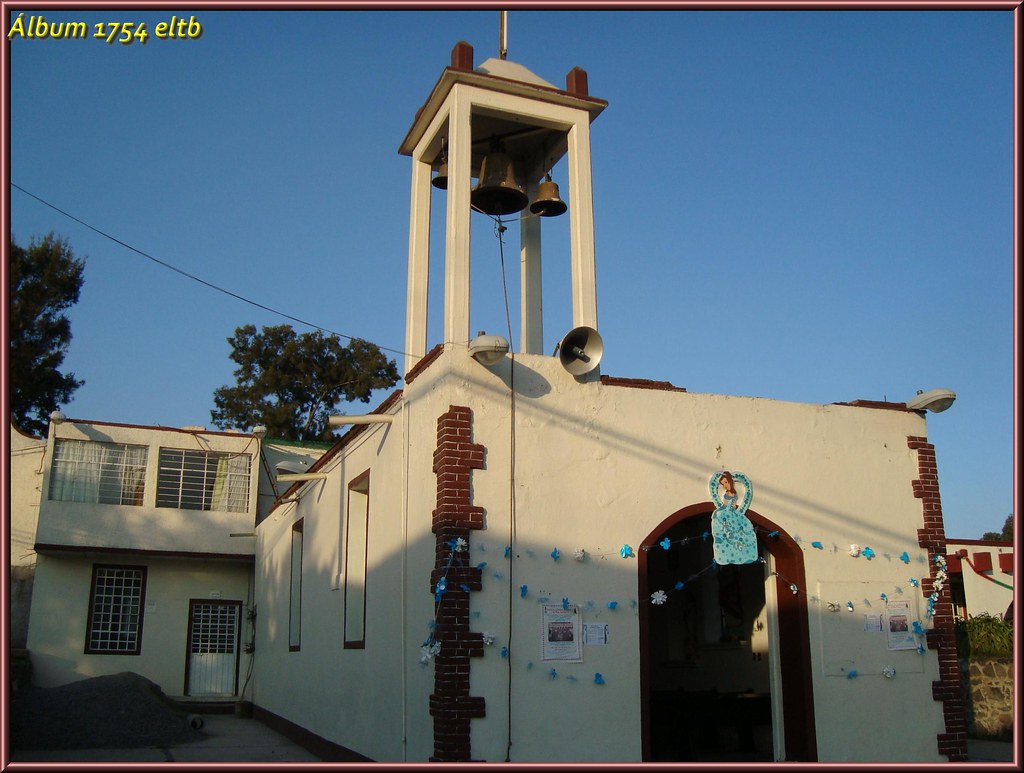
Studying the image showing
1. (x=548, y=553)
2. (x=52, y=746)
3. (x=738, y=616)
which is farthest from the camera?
(x=52, y=746)

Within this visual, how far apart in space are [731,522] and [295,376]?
104 ft

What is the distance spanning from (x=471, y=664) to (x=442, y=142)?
19.0 feet

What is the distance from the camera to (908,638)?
10.6 meters

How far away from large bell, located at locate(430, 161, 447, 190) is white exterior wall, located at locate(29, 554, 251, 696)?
13.7 m

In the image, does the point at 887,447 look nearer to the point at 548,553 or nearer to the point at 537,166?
the point at 548,553

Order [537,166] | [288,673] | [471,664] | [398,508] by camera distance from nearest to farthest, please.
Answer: [471,664] < [398,508] < [537,166] < [288,673]

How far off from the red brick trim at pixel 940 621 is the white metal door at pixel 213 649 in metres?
15.6

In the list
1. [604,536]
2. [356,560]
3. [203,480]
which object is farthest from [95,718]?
[604,536]

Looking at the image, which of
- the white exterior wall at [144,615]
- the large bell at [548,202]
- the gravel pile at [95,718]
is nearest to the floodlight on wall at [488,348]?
the large bell at [548,202]

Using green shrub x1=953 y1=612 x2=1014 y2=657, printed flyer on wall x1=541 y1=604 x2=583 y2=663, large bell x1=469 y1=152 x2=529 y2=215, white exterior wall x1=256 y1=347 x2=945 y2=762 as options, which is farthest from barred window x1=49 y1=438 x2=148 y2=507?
green shrub x1=953 y1=612 x2=1014 y2=657

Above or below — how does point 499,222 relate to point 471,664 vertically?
above

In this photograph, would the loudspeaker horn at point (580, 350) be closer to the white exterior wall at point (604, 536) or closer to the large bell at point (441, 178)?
the white exterior wall at point (604, 536)

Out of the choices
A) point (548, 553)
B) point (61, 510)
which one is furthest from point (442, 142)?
point (61, 510)

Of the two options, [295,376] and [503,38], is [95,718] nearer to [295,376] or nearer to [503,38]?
[503,38]
